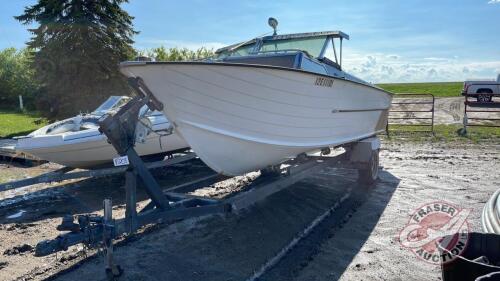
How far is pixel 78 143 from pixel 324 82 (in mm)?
4035

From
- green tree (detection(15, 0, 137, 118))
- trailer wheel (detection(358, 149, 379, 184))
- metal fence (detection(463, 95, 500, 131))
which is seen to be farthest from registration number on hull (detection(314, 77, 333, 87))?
green tree (detection(15, 0, 137, 118))

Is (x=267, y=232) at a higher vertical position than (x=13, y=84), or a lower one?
lower

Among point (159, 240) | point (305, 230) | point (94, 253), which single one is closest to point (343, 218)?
point (305, 230)

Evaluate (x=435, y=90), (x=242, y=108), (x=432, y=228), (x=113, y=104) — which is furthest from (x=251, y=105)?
(x=435, y=90)

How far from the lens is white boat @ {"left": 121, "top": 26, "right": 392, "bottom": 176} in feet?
13.3

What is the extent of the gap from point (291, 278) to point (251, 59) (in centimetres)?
308

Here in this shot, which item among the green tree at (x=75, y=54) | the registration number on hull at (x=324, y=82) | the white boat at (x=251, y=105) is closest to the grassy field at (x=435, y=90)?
the green tree at (x=75, y=54)

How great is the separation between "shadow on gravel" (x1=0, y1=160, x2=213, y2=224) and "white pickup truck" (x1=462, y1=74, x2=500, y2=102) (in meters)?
25.7

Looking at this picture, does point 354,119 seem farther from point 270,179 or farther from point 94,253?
point 94,253

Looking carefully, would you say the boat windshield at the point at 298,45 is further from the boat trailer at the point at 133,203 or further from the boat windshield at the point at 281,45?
the boat trailer at the point at 133,203

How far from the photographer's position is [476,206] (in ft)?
18.3

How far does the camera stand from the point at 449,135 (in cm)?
1298

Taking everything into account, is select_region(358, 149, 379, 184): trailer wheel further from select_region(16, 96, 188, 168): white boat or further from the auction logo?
select_region(16, 96, 188, 168): white boat

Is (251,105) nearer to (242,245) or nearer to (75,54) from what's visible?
(242,245)
